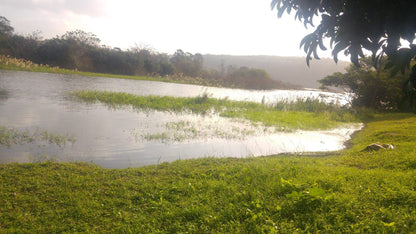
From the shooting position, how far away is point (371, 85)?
58.4ft

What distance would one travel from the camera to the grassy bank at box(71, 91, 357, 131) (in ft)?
42.2

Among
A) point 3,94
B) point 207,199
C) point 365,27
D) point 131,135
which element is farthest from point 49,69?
point 365,27

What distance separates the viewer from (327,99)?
63.1ft

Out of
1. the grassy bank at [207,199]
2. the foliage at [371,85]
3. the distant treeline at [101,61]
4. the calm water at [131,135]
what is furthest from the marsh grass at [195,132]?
the distant treeline at [101,61]

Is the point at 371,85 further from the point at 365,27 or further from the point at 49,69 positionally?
the point at 49,69

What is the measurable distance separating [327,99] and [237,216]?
18023 millimetres

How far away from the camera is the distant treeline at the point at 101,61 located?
31.3 metres

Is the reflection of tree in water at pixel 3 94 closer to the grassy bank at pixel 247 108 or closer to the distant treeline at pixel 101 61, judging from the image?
the grassy bank at pixel 247 108

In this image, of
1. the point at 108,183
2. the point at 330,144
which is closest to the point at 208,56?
the point at 330,144

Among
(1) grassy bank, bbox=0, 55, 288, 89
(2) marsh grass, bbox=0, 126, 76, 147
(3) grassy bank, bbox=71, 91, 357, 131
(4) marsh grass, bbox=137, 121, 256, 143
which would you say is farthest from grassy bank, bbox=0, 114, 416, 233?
(1) grassy bank, bbox=0, 55, 288, 89

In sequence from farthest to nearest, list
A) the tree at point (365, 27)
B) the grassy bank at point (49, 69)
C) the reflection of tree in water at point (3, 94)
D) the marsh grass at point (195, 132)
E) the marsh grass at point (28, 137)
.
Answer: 1. the grassy bank at point (49, 69)
2. the reflection of tree in water at point (3, 94)
3. the marsh grass at point (195, 132)
4. the marsh grass at point (28, 137)
5. the tree at point (365, 27)

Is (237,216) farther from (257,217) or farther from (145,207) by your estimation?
(145,207)

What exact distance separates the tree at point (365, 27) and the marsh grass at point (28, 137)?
6.15 m

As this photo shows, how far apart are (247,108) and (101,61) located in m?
26.7
